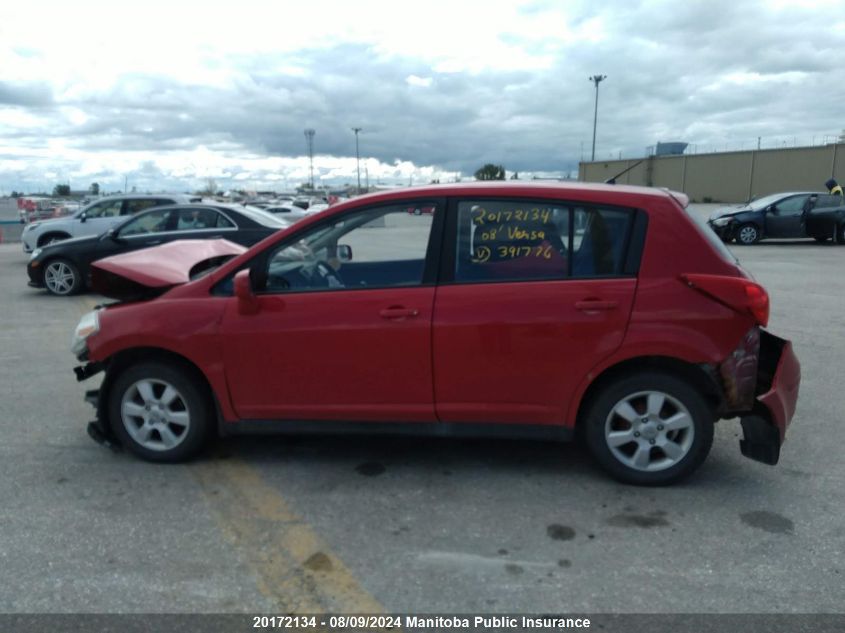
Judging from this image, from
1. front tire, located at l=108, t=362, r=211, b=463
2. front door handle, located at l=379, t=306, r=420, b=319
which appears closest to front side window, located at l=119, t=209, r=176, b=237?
front tire, located at l=108, t=362, r=211, b=463

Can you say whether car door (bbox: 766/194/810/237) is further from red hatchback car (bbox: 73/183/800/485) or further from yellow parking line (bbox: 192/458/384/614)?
yellow parking line (bbox: 192/458/384/614)

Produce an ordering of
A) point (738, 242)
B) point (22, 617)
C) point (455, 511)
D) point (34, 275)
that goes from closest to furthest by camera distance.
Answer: point (22, 617)
point (455, 511)
point (34, 275)
point (738, 242)

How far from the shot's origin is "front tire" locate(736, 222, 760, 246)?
18.1 meters

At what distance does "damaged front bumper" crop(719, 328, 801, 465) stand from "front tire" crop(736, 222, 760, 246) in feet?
52.4

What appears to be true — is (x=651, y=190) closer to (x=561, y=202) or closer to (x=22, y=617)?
(x=561, y=202)

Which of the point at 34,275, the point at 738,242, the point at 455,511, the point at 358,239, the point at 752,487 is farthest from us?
the point at 738,242

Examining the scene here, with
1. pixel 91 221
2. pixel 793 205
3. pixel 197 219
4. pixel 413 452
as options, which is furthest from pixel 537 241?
pixel 793 205

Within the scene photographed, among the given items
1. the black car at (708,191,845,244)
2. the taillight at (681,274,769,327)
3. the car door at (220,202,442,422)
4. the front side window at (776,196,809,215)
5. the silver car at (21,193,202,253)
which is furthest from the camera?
the front side window at (776,196,809,215)

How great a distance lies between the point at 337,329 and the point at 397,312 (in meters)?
0.35

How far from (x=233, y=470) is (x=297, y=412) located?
1.86 feet

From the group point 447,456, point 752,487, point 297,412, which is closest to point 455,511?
point 447,456

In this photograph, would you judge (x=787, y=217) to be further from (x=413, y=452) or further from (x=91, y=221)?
(x=413, y=452)

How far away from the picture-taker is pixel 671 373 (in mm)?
3660

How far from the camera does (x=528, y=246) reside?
12.3 ft
